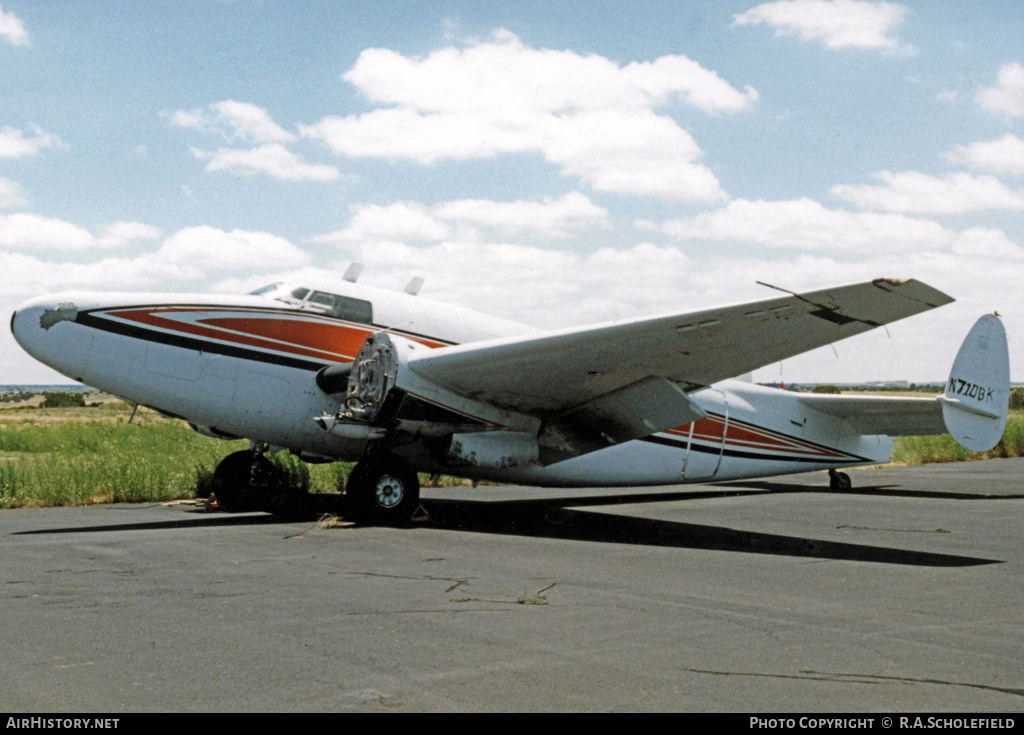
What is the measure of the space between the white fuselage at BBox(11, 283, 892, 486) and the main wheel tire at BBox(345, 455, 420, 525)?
770mm

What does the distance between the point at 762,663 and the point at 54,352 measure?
9164mm

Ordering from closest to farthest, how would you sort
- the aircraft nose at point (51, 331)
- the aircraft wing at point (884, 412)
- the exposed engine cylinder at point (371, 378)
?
the aircraft nose at point (51, 331) → the exposed engine cylinder at point (371, 378) → the aircraft wing at point (884, 412)

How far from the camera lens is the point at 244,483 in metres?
13.3

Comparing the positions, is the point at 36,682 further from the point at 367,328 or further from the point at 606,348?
the point at 367,328

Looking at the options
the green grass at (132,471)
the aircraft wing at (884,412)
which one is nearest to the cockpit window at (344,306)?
the green grass at (132,471)

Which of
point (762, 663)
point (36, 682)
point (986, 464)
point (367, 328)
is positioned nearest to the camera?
point (36, 682)

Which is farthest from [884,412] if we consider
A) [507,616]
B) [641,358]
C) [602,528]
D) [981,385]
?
[507,616]

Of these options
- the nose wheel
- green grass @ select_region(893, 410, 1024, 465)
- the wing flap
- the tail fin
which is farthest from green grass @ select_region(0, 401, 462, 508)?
green grass @ select_region(893, 410, 1024, 465)

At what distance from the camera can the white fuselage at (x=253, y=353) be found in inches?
435

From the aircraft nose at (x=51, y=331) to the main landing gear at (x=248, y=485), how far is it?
298 cm

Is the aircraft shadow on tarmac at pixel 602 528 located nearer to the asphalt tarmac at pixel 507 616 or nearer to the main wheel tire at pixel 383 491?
the asphalt tarmac at pixel 507 616
